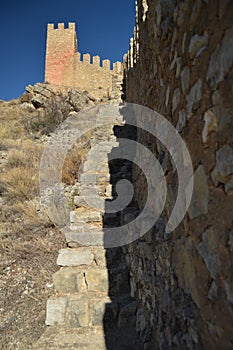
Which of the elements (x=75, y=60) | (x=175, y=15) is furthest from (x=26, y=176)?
(x=75, y=60)

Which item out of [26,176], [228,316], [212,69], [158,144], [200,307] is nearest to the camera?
[228,316]

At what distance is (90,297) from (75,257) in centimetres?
49

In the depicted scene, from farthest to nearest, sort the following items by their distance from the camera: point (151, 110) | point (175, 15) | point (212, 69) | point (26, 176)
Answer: point (26, 176) → point (151, 110) → point (175, 15) → point (212, 69)

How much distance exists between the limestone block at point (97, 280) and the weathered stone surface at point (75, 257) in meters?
0.19

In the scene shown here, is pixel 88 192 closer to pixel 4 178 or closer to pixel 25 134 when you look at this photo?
pixel 4 178

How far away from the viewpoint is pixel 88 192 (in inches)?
156

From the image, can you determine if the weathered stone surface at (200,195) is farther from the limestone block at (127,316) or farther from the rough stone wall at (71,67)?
the rough stone wall at (71,67)

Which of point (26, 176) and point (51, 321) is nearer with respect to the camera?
point (51, 321)

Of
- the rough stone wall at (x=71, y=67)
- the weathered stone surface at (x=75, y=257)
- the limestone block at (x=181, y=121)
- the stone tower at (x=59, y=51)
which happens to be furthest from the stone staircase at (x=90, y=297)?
the stone tower at (x=59, y=51)

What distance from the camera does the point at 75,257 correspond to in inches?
120

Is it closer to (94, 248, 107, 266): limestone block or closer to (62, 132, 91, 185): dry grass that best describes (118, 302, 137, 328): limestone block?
(94, 248, 107, 266): limestone block

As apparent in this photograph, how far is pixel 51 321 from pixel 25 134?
8.31 metres

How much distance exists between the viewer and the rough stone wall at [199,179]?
38.8 inches

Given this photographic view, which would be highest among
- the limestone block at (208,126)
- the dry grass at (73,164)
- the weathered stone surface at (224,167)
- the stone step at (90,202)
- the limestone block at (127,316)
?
the dry grass at (73,164)
